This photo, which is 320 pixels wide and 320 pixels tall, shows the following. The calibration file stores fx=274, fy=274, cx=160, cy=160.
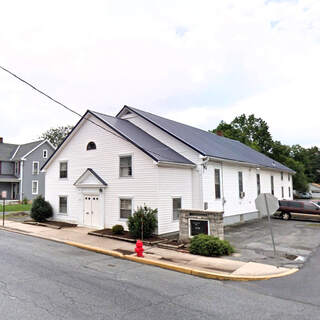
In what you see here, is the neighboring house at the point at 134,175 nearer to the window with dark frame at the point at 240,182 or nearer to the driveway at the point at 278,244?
the window with dark frame at the point at 240,182

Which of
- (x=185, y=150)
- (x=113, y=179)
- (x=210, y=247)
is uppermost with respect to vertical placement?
(x=185, y=150)

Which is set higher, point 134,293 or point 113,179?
point 113,179

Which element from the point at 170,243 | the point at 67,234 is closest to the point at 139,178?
the point at 170,243

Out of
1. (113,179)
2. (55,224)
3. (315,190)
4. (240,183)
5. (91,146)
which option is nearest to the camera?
(113,179)

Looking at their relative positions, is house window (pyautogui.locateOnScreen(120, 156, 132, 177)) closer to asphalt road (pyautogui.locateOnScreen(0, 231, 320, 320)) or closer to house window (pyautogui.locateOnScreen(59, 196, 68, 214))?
house window (pyautogui.locateOnScreen(59, 196, 68, 214))

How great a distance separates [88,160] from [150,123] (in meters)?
5.00

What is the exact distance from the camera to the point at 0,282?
7.34 meters

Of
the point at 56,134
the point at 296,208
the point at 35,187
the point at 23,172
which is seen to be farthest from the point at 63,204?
the point at 56,134

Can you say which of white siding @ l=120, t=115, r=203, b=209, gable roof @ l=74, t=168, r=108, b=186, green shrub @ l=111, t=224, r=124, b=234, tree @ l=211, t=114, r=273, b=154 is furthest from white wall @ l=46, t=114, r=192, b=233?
tree @ l=211, t=114, r=273, b=154

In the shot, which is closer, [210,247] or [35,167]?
[210,247]

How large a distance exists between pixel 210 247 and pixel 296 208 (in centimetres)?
1643

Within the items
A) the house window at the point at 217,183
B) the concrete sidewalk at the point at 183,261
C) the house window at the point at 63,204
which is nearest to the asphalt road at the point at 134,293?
the concrete sidewalk at the point at 183,261

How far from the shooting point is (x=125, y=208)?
52.2ft

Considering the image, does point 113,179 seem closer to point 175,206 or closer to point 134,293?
point 175,206
